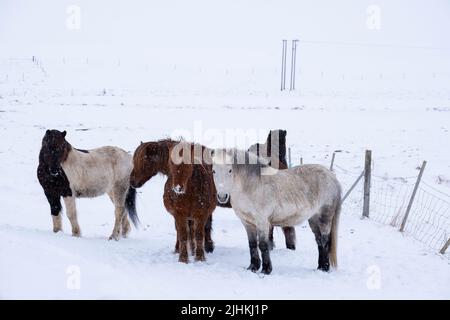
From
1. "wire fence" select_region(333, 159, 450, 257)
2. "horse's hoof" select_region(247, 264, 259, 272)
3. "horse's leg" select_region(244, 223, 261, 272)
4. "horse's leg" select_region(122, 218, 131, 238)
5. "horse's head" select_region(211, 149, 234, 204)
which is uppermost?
"horse's head" select_region(211, 149, 234, 204)

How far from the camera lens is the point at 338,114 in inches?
1067

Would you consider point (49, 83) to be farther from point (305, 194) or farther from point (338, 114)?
point (305, 194)

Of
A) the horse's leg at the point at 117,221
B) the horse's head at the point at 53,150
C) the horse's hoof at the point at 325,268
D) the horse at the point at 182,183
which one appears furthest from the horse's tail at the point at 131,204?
the horse's hoof at the point at 325,268

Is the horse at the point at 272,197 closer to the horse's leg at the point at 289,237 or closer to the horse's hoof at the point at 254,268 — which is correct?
the horse's hoof at the point at 254,268

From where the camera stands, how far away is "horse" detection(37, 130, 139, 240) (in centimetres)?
747

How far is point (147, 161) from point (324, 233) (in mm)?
2823

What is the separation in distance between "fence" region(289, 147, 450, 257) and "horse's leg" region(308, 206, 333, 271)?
291 cm

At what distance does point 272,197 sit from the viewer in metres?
6.04

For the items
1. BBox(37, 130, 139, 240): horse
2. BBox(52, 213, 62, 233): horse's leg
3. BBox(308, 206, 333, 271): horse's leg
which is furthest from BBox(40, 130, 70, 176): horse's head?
BBox(308, 206, 333, 271): horse's leg

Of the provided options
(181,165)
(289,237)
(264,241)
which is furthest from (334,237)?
(181,165)

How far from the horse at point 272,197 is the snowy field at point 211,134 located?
17.7 inches

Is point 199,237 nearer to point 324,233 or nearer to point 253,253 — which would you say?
point 253,253

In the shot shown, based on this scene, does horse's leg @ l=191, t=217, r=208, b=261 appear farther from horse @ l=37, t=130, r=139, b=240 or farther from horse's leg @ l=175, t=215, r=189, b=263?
horse @ l=37, t=130, r=139, b=240

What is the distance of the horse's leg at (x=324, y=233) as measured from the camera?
6.52m
